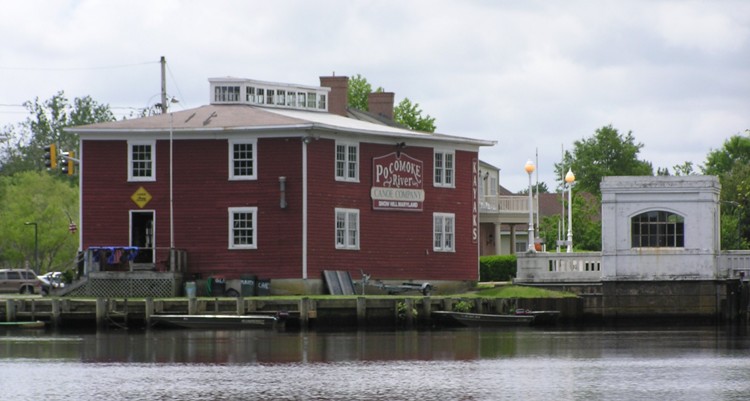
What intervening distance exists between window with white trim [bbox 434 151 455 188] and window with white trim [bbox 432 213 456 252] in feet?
4.82

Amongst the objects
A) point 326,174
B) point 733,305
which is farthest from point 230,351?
point 733,305

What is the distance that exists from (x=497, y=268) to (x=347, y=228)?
15.3 meters

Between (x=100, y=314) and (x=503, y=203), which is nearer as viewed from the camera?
(x=100, y=314)

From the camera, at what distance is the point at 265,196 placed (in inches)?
2889

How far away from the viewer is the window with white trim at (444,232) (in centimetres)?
7812

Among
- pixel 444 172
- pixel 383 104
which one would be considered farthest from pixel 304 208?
pixel 383 104

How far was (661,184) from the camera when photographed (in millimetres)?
70688

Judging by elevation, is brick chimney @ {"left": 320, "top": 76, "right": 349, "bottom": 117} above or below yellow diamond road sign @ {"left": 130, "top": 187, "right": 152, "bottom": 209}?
above

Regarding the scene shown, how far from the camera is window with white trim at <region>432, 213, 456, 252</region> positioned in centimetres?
7812

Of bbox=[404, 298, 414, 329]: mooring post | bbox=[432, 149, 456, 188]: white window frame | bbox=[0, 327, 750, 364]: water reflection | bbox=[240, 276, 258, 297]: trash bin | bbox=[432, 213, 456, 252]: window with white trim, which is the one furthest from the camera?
bbox=[432, 149, 456, 188]: white window frame

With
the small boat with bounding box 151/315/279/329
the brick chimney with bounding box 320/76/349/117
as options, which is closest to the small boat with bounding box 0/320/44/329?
the small boat with bounding box 151/315/279/329

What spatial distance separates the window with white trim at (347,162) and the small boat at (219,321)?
1169 cm

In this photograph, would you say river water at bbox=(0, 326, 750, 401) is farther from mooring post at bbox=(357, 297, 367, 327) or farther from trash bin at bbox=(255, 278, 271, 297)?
trash bin at bbox=(255, 278, 271, 297)

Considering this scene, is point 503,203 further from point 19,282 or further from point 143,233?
point 143,233
